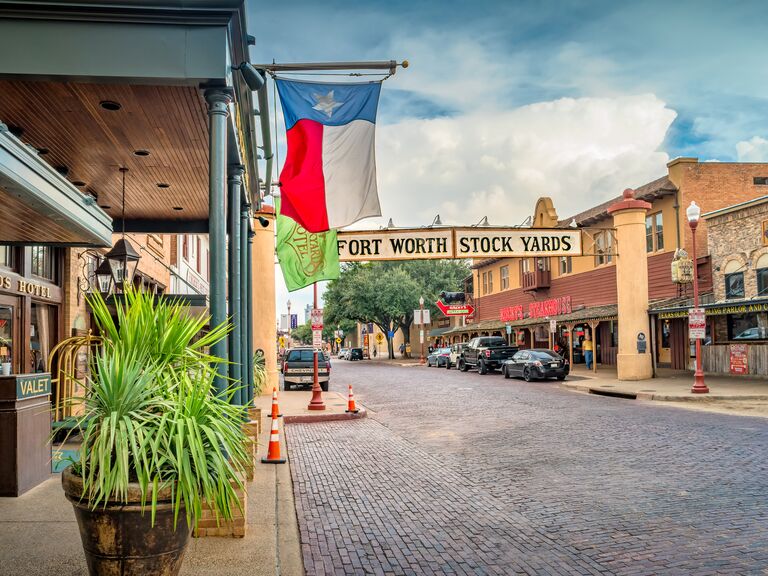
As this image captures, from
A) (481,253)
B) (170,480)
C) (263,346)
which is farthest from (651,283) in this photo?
(170,480)

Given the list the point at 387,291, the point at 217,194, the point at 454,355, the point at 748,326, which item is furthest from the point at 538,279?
the point at 217,194

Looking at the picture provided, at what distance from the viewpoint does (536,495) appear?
789 centimetres

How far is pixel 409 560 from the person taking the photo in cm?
572

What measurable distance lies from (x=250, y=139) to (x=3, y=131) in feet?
20.1

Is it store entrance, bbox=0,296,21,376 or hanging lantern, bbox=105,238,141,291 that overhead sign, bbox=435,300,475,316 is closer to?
hanging lantern, bbox=105,238,141,291

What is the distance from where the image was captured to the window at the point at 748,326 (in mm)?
23234

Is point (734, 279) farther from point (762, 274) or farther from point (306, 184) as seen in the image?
point (306, 184)

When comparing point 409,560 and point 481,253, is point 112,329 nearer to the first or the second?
point 409,560

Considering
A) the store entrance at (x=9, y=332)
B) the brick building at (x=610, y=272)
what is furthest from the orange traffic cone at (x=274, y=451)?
the brick building at (x=610, y=272)

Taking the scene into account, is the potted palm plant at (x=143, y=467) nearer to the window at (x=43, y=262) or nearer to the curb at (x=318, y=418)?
the window at (x=43, y=262)

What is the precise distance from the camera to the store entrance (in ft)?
32.0

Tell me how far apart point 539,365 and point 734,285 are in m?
7.98

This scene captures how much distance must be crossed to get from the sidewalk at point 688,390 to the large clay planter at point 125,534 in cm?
1483

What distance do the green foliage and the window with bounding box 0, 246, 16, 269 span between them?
6.08 meters
